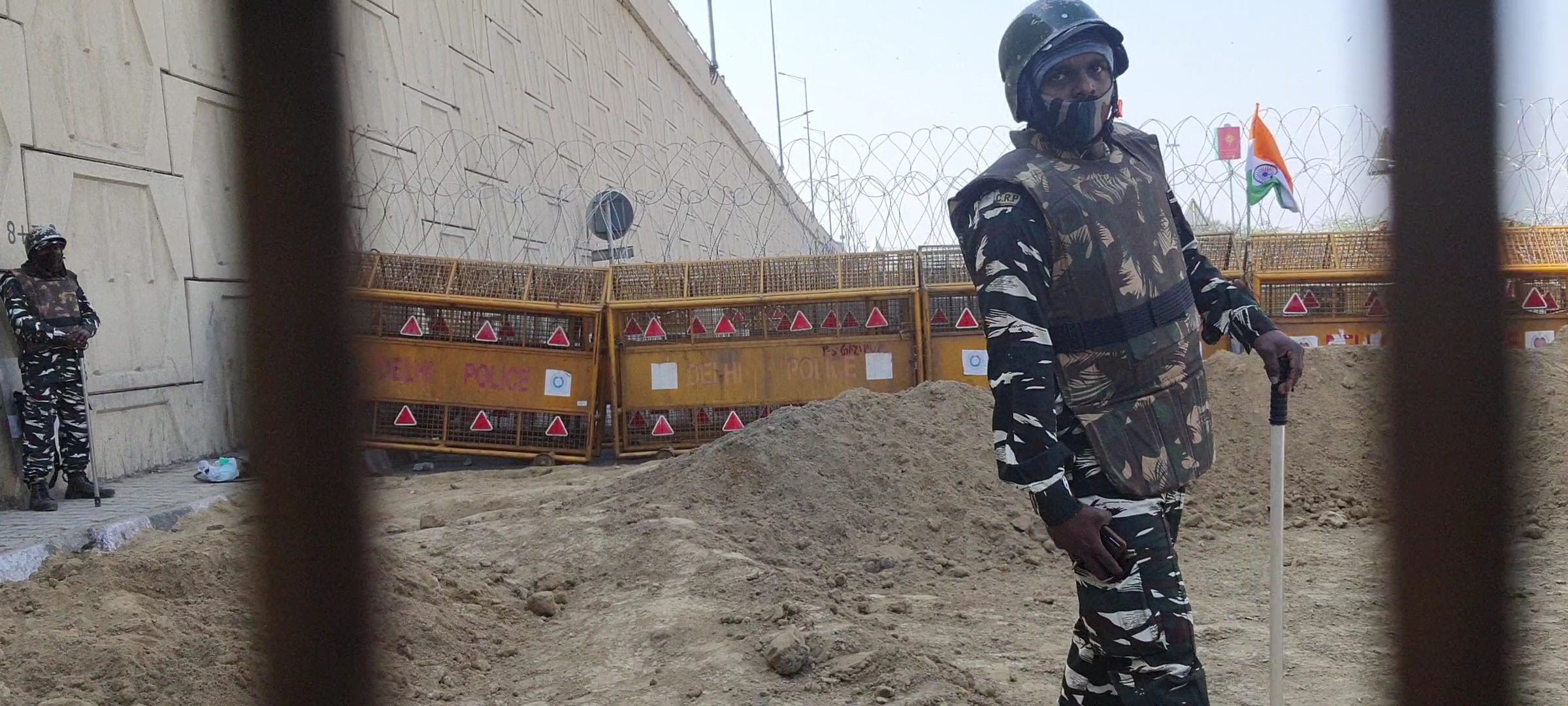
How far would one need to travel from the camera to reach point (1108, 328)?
2236 mm

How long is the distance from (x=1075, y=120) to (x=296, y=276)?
5.44ft

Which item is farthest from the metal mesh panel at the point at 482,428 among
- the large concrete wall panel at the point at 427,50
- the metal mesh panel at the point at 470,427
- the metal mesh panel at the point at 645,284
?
the large concrete wall panel at the point at 427,50

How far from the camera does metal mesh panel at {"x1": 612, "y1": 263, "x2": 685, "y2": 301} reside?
9039mm

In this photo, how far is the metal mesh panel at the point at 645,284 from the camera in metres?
9.04

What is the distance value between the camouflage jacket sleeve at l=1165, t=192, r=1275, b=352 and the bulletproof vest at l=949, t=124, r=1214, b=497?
26 centimetres

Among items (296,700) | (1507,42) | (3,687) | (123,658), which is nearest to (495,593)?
(123,658)

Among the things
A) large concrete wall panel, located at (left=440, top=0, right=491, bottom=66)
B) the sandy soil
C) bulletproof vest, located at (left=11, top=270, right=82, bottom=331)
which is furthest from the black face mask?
large concrete wall panel, located at (left=440, top=0, right=491, bottom=66)

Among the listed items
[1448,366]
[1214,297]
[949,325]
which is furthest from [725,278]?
[1448,366]

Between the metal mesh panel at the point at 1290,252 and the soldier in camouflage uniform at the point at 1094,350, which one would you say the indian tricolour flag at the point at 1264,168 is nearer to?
the metal mesh panel at the point at 1290,252

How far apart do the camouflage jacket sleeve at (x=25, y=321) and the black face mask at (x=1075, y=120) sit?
20.2ft

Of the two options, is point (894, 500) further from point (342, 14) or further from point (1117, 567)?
point (342, 14)

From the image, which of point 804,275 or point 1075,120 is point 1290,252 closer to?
point 804,275

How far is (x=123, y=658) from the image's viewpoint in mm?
3273

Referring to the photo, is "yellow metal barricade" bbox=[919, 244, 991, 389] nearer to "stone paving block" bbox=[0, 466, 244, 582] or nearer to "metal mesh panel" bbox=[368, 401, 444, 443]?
"metal mesh panel" bbox=[368, 401, 444, 443]
